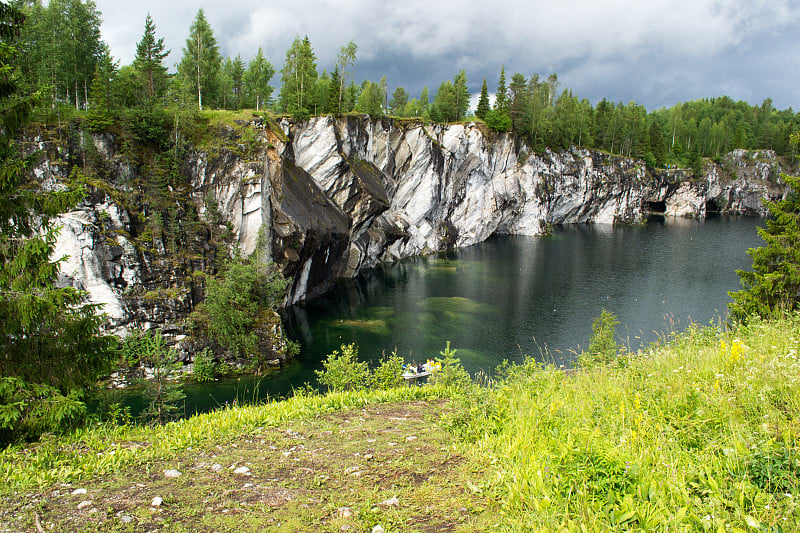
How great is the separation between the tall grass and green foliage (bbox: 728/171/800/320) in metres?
15.6

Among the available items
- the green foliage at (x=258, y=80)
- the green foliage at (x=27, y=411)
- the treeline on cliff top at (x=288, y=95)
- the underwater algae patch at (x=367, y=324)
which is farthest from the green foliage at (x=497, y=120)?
the green foliage at (x=27, y=411)

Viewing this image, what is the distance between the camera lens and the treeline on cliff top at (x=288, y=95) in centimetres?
4109

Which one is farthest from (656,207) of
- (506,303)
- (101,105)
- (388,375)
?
(388,375)

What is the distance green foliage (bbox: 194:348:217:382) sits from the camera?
99.5 ft

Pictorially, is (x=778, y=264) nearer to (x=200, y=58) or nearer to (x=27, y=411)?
(x=27, y=411)

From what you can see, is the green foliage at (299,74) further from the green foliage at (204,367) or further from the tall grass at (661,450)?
the tall grass at (661,450)

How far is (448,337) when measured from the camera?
35.7 metres

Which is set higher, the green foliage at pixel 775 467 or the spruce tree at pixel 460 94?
the spruce tree at pixel 460 94

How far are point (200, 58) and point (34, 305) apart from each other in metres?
53.4

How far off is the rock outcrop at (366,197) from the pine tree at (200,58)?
1186 cm

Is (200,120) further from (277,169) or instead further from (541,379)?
(541,379)

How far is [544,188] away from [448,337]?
6861 centimetres

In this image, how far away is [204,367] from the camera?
30.6 m

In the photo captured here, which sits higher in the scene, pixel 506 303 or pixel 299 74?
pixel 299 74
